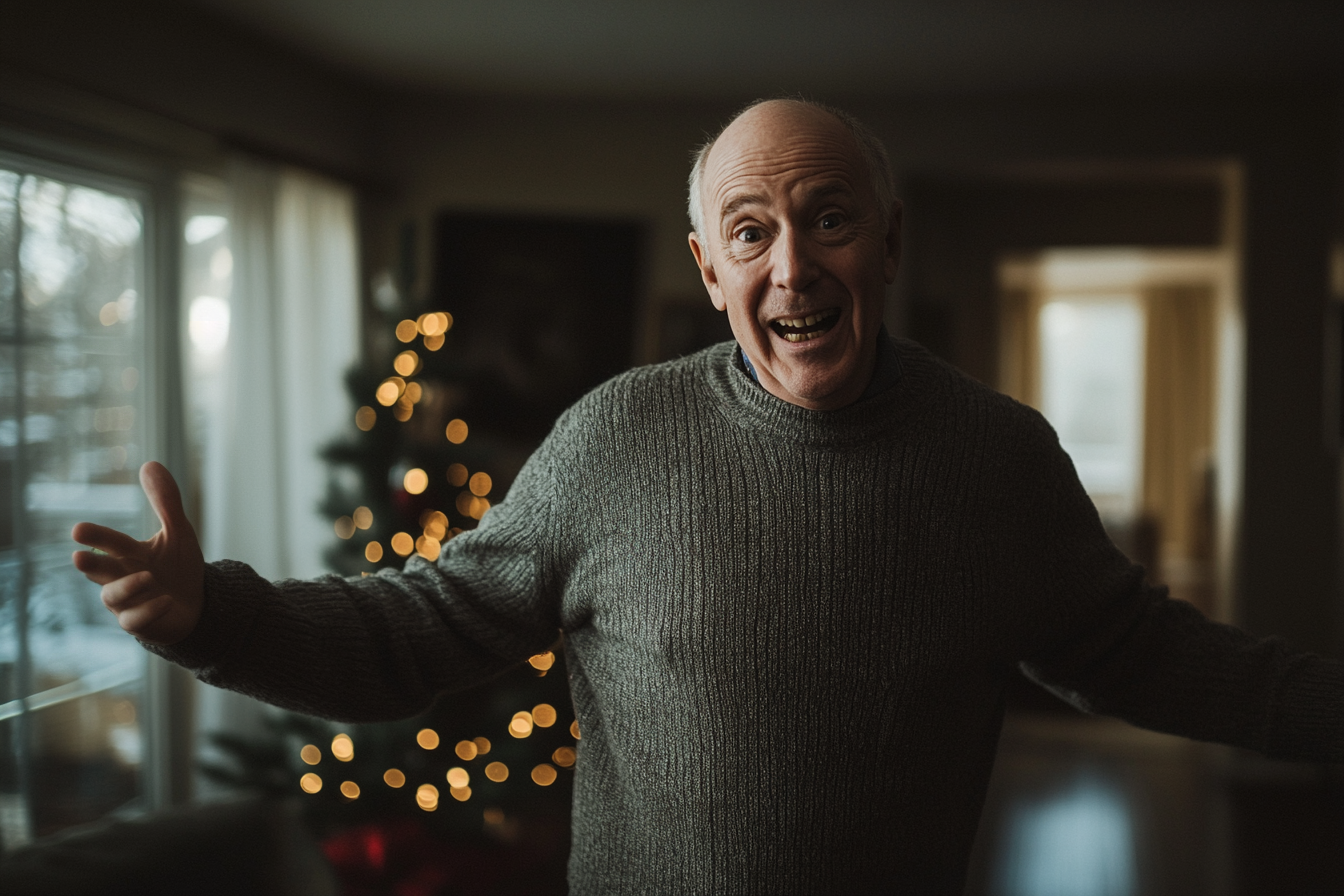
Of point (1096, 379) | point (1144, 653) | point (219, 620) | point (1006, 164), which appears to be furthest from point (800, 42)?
point (1096, 379)

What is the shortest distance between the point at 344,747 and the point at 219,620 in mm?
1713

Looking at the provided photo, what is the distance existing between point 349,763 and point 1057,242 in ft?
17.5

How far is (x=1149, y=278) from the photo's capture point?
9102 mm

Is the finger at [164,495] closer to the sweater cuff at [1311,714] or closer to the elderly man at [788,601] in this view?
the elderly man at [788,601]

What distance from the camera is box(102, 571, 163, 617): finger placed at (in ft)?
2.70

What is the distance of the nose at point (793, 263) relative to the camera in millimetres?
942

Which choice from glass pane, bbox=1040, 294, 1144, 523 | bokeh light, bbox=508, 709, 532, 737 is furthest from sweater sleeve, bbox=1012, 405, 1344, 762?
glass pane, bbox=1040, 294, 1144, 523

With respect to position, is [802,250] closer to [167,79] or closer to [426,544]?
Answer: [426,544]

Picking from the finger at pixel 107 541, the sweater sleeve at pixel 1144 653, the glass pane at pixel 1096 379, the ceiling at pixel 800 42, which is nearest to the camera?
the finger at pixel 107 541

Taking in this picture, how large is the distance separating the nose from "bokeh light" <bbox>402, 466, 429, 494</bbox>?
1.75 m

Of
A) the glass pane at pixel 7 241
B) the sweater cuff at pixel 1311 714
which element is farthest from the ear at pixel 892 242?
the glass pane at pixel 7 241

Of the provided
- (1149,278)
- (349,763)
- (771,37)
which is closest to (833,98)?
(771,37)

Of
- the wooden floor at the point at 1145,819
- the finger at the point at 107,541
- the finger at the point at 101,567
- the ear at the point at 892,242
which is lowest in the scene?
the wooden floor at the point at 1145,819

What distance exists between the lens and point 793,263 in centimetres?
94
